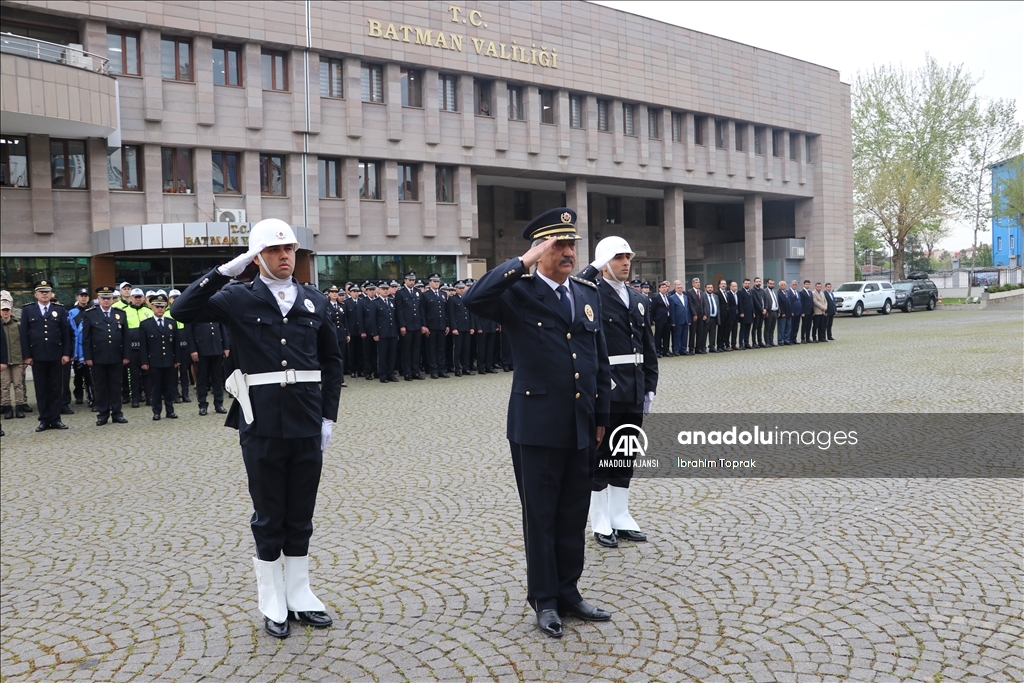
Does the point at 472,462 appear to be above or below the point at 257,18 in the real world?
below

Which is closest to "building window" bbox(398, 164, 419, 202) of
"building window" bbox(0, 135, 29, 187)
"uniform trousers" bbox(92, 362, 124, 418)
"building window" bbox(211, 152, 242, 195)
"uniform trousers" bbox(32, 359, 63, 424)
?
"building window" bbox(211, 152, 242, 195)

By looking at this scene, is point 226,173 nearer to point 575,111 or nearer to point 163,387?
point 575,111

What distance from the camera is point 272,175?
97.7ft

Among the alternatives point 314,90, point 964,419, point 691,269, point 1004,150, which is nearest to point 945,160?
point 1004,150

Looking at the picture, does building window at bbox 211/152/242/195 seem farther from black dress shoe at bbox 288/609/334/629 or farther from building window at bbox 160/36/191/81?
black dress shoe at bbox 288/609/334/629

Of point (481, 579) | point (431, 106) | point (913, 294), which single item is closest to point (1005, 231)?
point (913, 294)

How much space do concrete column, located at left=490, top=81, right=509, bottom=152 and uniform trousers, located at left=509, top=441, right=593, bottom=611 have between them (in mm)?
31134

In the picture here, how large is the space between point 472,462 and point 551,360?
4.22 metres

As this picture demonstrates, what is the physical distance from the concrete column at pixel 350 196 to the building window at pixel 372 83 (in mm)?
2615

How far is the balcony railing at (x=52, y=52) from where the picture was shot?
2148cm

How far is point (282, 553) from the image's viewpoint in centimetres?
455

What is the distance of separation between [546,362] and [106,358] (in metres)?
10.4

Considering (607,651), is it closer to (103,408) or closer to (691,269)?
(103,408)

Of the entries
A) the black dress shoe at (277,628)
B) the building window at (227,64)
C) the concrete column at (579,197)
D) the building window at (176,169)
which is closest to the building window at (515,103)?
the concrete column at (579,197)
